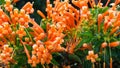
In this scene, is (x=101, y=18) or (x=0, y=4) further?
(x=0, y=4)

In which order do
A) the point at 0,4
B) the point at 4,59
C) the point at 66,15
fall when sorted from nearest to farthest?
1. the point at 4,59
2. the point at 66,15
3. the point at 0,4

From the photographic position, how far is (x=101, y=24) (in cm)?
320

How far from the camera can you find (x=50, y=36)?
3186 mm

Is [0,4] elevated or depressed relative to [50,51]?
elevated

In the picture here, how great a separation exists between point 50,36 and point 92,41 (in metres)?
0.30

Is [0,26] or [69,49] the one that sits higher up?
Result: [0,26]

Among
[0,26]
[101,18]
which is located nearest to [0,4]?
[0,26]

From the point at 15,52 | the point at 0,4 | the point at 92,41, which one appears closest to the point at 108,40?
the point at 92,41

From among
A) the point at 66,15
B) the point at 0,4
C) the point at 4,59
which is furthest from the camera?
the point at 0,4

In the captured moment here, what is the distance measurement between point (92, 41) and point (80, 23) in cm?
20

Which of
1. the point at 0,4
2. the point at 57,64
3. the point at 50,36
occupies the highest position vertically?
the point at 0,4

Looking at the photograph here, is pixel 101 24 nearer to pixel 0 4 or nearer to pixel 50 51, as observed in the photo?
pixel 50 51

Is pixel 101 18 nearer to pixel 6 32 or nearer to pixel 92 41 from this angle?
pixel 92 41

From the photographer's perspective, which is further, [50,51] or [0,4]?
[0,4]
